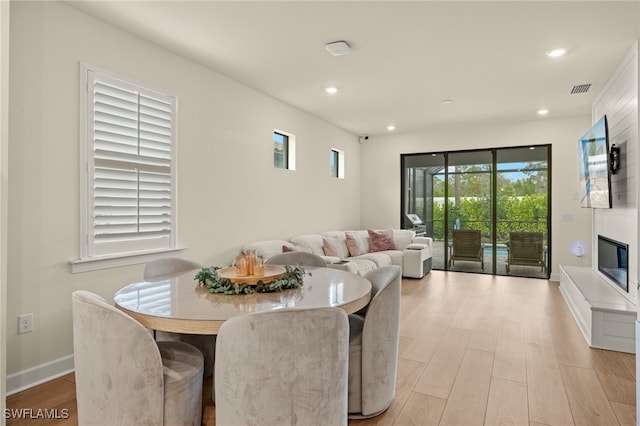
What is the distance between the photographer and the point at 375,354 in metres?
1.97

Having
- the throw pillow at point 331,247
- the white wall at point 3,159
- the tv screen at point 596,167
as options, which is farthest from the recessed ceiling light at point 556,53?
the white wall at point 3,159

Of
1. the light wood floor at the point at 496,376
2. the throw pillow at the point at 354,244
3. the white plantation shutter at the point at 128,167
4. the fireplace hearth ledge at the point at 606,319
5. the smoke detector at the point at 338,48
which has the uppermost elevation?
the smoke detector at the point at 338,48

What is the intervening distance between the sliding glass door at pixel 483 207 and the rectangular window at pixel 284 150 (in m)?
2.90

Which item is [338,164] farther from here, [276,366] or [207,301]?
[276,366]

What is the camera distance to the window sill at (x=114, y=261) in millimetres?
2666

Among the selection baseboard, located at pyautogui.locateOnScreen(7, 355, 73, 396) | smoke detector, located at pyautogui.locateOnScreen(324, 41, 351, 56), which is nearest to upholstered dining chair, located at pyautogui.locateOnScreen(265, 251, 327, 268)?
baseboard, located at pyautogui.locateOnScreen(7, 355, 73, 396)

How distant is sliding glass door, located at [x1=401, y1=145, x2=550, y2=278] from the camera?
623cm

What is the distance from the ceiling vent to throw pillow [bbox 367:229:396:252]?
3357mm

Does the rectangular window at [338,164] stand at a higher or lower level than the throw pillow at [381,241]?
higher

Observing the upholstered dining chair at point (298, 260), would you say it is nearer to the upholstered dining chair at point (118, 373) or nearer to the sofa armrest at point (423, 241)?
the upholstered dining chair at point (118, 373)

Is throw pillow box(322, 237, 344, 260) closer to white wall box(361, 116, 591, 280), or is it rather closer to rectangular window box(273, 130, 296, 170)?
rectangular window box(273, 130, 296, 170)

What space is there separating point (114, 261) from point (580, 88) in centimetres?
548


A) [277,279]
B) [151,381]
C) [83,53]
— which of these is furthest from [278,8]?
[151,381]

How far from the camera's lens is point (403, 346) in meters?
3.13
